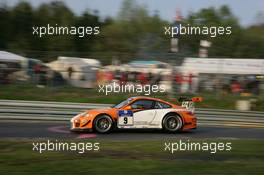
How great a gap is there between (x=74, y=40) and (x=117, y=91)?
15.7m

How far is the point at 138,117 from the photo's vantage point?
13375 millimetres

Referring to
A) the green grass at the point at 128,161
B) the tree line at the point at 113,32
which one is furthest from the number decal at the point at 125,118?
the tree line at the point at 113,32

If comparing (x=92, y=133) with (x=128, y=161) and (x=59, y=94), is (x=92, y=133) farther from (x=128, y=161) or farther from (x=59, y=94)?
(x=59, y=94)

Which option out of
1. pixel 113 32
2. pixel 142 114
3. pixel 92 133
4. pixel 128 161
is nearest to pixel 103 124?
pixel 92 133

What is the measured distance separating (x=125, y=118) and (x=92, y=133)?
1.01 m

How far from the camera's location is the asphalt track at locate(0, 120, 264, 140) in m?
11.9

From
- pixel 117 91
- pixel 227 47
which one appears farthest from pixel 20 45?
pixel 117 91

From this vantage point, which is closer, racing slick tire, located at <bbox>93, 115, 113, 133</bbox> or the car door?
racing slick tire, located at <bbox>93, 115, 113, 133</bbox>

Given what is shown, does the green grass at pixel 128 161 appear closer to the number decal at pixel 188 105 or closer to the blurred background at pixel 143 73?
the number decal at pixel 188 105

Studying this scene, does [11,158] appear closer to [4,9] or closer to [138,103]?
[138,103]

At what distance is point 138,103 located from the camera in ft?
44.2

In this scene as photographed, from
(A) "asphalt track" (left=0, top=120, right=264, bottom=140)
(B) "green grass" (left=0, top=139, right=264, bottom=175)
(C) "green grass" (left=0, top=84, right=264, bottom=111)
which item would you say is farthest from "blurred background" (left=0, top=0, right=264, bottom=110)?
(B) "green grass" (left=0, top=139, right=264, bottom=175)

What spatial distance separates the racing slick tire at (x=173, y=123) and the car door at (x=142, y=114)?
0.44 meters

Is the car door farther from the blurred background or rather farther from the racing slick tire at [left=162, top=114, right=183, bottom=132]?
the blurred background
